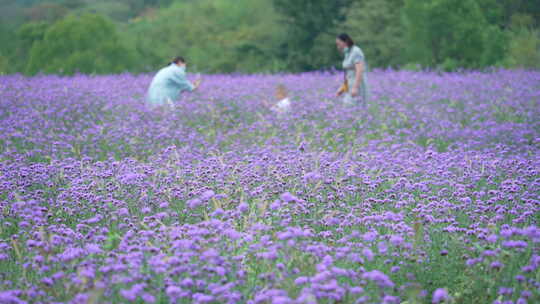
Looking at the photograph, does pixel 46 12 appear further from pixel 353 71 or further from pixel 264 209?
pixel 264 209

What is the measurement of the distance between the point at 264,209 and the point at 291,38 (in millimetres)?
22210

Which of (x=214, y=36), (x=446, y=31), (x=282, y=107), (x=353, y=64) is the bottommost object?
(x=282, y=107)

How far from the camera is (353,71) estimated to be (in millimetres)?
9461

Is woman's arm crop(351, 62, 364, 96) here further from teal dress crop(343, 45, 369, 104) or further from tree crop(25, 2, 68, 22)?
tree crop(25, 2, 68, 22)

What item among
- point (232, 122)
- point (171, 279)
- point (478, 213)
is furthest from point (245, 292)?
point (232, 122)

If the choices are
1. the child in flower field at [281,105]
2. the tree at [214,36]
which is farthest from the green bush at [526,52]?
the tree at [214,36]

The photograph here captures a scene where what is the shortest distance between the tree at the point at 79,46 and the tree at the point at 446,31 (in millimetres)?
10258

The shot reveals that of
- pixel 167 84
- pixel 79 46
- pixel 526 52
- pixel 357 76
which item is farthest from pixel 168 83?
pixel 79 46

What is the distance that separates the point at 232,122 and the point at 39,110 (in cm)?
299

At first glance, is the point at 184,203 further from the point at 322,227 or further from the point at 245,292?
the point at 245,292

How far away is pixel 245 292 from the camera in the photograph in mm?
2926

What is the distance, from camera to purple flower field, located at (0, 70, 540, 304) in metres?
2.88

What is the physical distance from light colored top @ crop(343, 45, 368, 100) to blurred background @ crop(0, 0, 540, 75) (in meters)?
8.60

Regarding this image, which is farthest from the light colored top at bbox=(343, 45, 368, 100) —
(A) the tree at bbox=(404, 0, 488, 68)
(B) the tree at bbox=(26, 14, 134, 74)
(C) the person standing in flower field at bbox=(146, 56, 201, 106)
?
(B) the tree at bbox=(26, 14, 134, 74)
